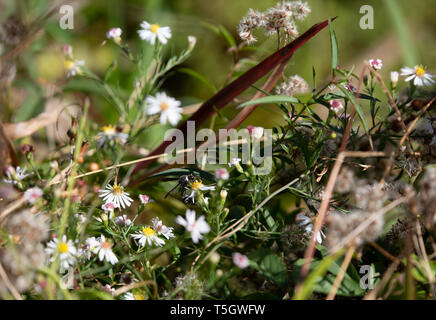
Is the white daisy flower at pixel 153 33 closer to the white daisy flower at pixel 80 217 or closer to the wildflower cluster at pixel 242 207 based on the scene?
the wildflower cluster at pixel 242 207

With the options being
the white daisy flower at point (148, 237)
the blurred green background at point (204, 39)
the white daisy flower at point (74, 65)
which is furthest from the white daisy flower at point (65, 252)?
the blurred green background at point (204, 39)

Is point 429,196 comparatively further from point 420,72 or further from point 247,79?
point 247,79

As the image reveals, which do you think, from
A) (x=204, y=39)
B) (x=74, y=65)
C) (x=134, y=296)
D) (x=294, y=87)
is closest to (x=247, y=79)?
(x=294, y=87)

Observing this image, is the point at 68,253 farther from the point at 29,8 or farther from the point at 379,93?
the point at 29,8

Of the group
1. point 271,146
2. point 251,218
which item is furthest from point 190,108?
point 251,218

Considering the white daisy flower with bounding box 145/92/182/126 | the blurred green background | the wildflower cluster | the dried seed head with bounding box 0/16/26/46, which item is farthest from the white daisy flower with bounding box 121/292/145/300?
the blurred green background
